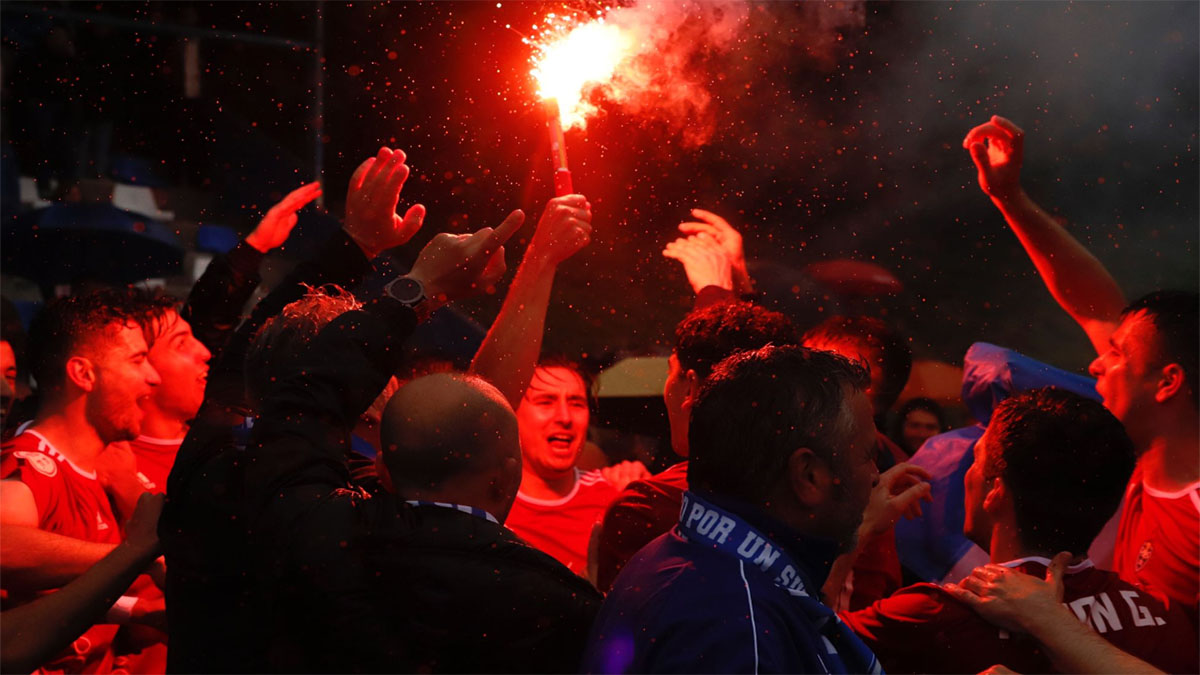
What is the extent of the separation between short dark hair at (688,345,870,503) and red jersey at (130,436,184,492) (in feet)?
7.83

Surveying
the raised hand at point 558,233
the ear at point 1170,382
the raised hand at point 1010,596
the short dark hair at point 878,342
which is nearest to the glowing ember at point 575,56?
the raised hand at point 558,233

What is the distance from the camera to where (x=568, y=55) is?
3.23 meters

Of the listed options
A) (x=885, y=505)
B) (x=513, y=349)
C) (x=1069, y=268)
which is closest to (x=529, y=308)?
(x=513, y=349)

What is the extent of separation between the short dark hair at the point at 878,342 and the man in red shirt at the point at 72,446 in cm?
209

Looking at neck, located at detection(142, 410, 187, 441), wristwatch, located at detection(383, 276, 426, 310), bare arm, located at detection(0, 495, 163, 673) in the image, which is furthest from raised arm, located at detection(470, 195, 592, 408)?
neck, located at detection(142, 410, 187, 441)

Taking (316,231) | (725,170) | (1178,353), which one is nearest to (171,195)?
(316,231)

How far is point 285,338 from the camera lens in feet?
5.76

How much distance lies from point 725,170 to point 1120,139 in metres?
2.61

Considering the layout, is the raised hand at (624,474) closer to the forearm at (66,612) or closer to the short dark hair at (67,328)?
the short dark hair at (67,328)

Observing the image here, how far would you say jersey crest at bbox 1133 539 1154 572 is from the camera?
106 inches

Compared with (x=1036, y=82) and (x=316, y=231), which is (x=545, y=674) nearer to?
(x=316, y=231)

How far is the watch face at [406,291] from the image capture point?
178 centimetres

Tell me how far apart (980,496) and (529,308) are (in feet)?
3.77

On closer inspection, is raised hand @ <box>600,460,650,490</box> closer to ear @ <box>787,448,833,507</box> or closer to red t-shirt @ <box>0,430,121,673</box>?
red t-shirt @ <box>0,430,121,673</box>
